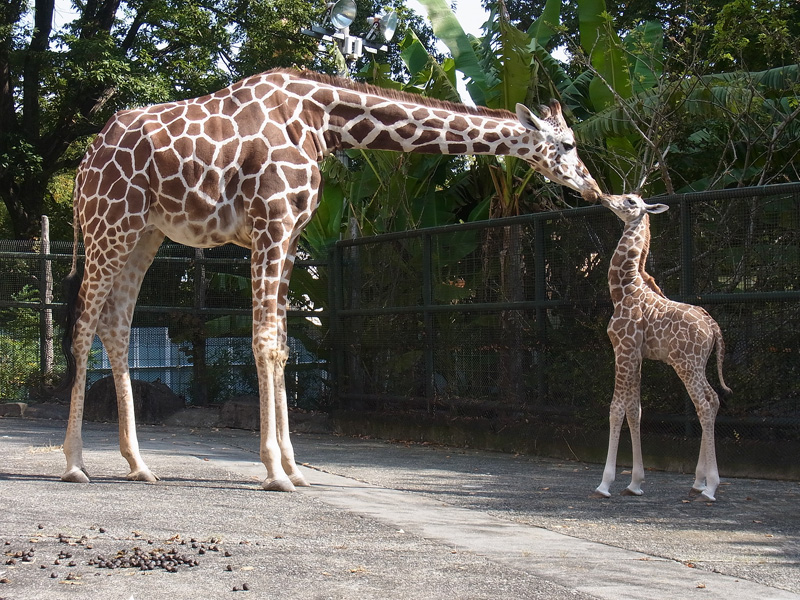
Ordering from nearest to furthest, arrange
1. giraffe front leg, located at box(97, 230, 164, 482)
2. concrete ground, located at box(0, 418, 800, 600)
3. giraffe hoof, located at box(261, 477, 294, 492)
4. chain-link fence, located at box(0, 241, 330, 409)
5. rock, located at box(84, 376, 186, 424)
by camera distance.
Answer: concrete ground, located at box(0, 418, 800, 600) < giraffe hoof, located at box(261, 477, 294, 492) < giraffe front leg, located at box(97, 230, 164, 482) < rock, located at box(84, 376, 186, 424) < chain-link fence, located at box(0, 241, 330, 409)

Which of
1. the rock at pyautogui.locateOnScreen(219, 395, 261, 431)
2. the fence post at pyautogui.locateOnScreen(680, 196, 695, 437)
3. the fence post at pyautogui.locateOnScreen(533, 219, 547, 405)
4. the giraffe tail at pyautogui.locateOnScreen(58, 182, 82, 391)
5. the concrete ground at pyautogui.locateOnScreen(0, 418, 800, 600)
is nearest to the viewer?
the concrete ground at pyautogui.locateOnScreen(0, 418, 800, 600)

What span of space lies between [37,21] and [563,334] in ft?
53.6

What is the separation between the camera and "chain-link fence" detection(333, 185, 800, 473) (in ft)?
26.5

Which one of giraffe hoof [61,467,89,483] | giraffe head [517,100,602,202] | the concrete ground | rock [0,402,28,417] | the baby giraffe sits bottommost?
the concrete ground

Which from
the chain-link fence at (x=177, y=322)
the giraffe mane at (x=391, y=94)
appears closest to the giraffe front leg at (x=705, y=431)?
the giraffe mane at (x=391, y=94)

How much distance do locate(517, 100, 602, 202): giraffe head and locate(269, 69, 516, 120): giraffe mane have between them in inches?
12.0

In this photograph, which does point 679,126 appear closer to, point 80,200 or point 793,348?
point 793,348

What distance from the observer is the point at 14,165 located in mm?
19656

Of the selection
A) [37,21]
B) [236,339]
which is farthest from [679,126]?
[37,21]

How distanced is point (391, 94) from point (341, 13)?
5.34 m

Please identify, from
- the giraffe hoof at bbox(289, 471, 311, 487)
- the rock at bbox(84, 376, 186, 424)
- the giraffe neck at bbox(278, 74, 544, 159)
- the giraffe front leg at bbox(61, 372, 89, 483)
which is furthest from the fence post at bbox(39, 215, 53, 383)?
the giraffe hoof at bbox(289, 471, 311, 487)

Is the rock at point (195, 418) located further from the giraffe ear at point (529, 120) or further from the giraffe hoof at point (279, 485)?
the giraffe ear at point (529, 120)

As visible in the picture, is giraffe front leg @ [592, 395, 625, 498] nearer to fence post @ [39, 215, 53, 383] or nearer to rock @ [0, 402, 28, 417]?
rock @ [0, 402, 28, 417]

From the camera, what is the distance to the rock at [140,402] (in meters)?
13.1
